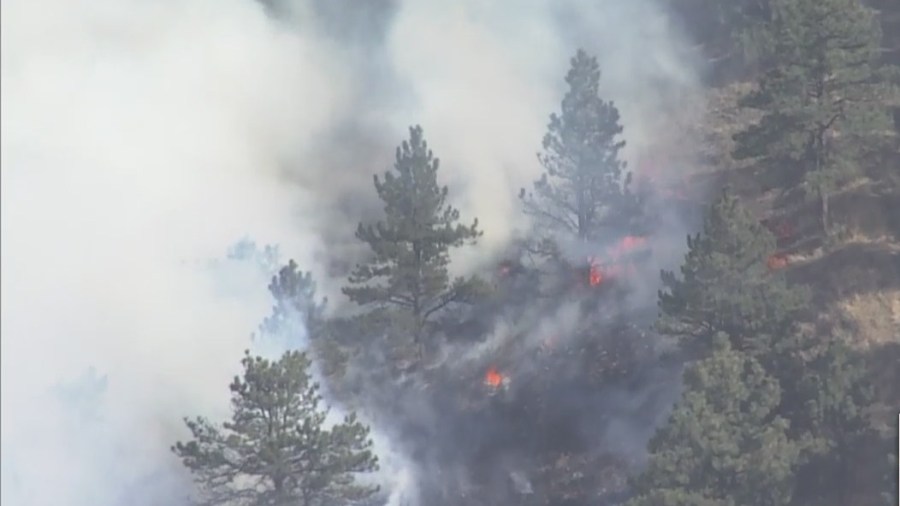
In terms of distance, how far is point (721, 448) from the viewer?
37.9m

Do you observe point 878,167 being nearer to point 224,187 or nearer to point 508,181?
point 508,181

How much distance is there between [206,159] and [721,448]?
117 feet

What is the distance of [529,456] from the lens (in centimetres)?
4997

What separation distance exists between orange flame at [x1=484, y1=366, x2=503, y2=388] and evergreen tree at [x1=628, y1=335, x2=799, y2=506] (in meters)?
14.6

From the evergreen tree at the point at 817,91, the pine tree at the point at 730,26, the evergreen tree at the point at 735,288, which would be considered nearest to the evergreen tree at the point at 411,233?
the evergreen tree at the point at 735,288

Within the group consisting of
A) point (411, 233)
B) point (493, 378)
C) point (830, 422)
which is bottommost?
point (830, 422)

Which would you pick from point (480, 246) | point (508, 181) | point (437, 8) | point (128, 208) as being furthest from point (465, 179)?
point (128, 208)

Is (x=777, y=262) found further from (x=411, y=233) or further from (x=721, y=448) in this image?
(x=721, y=448)

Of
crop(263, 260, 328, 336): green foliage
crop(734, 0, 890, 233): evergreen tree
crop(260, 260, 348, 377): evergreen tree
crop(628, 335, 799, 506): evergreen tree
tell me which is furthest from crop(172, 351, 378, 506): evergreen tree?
crop(734, 0, 890, 233): evergreen tree

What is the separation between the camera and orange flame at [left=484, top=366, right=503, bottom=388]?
176ft

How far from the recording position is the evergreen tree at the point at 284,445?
38.3 m

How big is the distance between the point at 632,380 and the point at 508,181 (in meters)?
21.1

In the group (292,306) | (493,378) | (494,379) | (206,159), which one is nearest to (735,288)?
(494,379)

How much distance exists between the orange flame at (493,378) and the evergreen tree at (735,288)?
11271 millimetres
